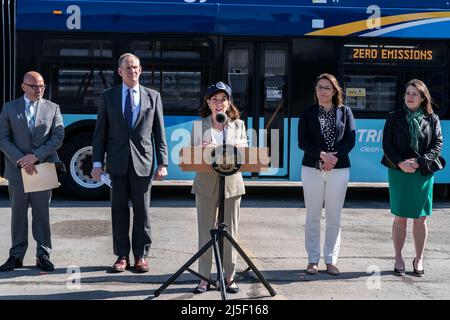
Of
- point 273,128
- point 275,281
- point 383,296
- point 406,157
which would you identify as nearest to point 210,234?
point 275,281

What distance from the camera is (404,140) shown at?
6.29 m

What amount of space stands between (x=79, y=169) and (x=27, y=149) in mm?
3944

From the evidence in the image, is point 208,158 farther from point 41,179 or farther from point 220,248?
point 41,179

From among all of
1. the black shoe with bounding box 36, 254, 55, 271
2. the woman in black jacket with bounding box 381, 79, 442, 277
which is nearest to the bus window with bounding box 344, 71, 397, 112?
the woman in black jacket with bounding box 381, 79, 442, 277

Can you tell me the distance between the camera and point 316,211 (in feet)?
20.8

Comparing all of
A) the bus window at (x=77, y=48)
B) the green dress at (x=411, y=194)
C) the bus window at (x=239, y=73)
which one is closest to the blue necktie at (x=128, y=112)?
the green dress at (x=411, y=194)

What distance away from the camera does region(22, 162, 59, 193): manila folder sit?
20.3 feet

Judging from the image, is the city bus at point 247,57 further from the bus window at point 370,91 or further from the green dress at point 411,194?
the green dress at point 411,194

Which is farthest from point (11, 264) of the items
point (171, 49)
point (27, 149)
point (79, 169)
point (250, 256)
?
point (171, 49)

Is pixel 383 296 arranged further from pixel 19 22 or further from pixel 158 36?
pixel 19 22

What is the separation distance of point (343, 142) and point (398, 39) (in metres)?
4.54

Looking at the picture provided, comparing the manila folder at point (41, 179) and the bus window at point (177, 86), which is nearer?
the manila folder at point (41, 179)

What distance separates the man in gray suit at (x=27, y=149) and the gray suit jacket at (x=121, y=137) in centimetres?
48

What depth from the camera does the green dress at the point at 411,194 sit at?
20.5 feet
